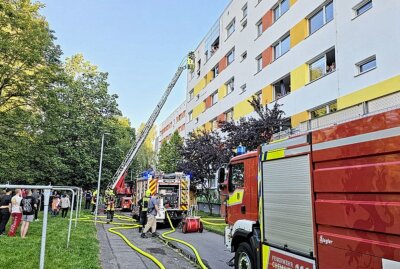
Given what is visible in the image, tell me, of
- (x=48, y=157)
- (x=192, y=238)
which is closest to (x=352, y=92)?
(x=192, y=238)

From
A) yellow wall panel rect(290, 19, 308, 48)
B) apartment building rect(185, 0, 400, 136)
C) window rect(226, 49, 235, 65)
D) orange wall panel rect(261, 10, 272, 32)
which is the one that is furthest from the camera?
window rect(226, 49, 235, 65)

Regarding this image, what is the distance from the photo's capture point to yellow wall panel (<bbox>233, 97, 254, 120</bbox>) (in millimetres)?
24386

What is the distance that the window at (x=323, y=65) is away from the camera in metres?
16.2

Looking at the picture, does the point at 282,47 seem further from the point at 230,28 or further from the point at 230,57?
the point at 230,28

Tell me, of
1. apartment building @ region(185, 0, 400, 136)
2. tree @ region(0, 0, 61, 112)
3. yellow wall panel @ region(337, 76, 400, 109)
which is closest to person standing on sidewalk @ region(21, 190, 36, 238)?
apartment building @ region(185, 0, 400, 136)

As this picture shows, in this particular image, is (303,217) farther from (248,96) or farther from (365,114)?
(248,96)

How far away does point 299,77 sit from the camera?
60.0 feet

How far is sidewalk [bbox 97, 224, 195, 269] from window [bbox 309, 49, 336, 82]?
10.6 meters

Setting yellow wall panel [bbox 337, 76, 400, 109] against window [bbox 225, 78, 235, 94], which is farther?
window [bbox 225, 78, 235, 94]

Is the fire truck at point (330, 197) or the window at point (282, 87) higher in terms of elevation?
the window at point (282, 87)

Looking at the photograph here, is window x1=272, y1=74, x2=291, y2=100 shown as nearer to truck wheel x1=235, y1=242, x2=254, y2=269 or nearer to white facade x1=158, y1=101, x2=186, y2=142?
truck wheel x1=235, y1=242, x2=254, y2=269

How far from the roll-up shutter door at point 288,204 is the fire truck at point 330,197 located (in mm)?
13

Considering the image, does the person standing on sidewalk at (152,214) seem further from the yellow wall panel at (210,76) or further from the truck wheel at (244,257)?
the yellow wall panel at (210,76)

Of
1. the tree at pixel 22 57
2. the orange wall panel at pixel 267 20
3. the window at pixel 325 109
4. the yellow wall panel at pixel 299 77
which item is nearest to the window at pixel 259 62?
the orange wall panel at pixel 267 20
